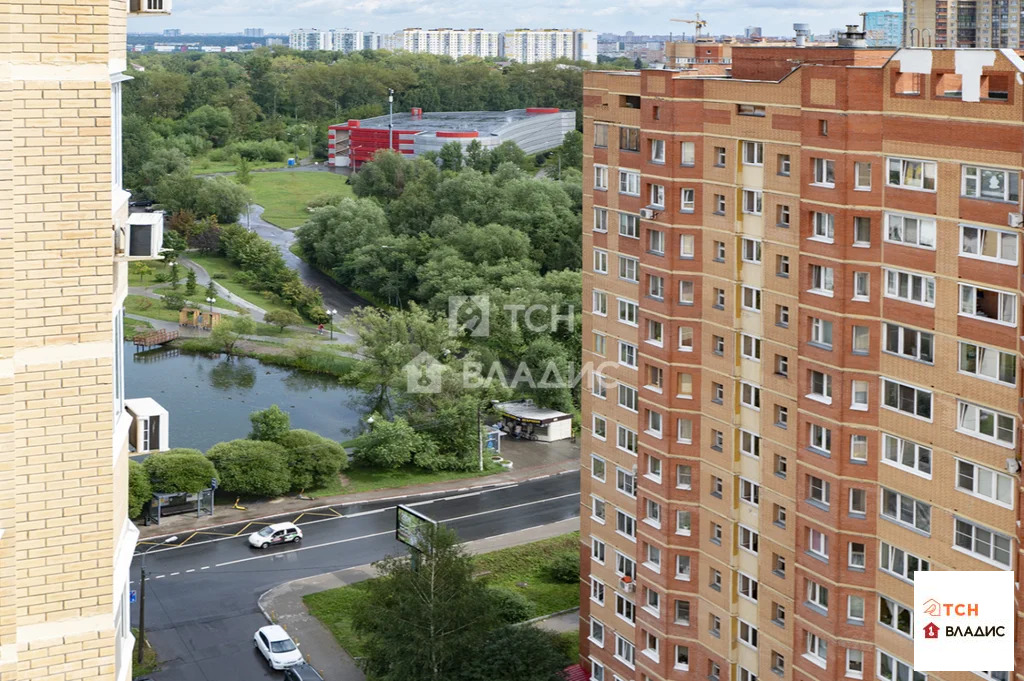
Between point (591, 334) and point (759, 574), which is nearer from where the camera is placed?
point (759, 574)

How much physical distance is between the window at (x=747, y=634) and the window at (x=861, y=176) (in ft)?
26.9

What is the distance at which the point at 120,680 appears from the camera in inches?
345

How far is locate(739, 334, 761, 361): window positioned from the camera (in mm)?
23375

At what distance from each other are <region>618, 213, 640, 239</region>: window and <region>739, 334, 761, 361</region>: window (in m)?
3.75

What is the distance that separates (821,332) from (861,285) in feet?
3.43

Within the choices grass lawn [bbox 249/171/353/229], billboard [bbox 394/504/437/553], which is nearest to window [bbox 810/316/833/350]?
billboard [bbox 394/504/437/553]

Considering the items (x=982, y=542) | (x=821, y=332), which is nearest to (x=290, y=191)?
(x=821, y=332)

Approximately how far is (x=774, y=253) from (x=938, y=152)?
13.1ft

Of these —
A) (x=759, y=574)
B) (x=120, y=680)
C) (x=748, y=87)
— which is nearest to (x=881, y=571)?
(x=759, y=574)

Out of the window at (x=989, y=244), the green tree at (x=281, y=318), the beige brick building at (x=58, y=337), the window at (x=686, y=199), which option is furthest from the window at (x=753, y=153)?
the green tree at (x=281, y=318)

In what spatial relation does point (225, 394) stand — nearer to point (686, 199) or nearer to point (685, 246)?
point (685, 246)

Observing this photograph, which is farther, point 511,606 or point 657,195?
point 511,606

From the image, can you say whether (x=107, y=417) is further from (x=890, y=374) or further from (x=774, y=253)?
(x=774, y=253)

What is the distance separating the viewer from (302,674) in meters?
30.7
